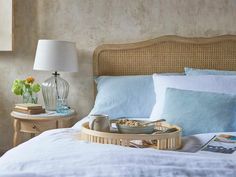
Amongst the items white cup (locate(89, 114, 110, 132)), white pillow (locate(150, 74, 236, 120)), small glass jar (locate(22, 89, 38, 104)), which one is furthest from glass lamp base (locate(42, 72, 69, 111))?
white cup (locate(89, 114, 110, 132))

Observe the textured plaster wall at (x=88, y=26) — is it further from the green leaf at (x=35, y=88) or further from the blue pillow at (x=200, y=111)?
the blue pillow at (x=200, y=111)

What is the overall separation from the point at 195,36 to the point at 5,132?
199cm

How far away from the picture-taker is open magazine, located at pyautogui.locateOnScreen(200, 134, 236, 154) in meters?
1.78

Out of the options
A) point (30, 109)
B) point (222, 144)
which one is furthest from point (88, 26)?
point (222, 144)

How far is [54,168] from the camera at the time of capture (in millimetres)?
1388

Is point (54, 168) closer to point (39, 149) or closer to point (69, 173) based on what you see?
point (69, 173)

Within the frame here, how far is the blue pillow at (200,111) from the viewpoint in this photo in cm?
226

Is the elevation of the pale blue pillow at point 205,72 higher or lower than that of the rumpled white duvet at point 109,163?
higher

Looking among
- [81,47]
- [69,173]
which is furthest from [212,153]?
[81,47]

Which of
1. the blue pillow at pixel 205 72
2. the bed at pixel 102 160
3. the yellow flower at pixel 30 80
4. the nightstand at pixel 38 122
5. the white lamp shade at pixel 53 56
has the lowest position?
the nightstand at pixel 38 122

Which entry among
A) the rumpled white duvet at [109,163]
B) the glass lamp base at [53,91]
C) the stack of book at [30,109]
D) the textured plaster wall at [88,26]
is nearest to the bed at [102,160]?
the rumpled white duvet at [109,163]

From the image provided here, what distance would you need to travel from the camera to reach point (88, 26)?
134 inches

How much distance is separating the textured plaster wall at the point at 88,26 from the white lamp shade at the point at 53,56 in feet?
1.13

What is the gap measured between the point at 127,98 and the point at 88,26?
35.3 inches
